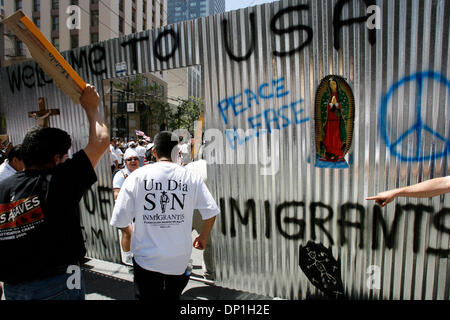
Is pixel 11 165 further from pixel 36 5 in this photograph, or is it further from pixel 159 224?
pixel 36 5

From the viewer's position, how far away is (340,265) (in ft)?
9.99

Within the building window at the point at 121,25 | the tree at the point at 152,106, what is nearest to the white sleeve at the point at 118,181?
the tree at the point at 152,106

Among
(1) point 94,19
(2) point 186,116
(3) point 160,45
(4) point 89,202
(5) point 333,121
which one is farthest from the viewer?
(2) point 186,116

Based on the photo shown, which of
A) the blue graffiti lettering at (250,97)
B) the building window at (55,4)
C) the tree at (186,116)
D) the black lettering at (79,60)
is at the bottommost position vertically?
the blue graffiti lettering at (250,97)

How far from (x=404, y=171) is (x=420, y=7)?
147 cm

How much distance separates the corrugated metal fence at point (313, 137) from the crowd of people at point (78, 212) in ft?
1.96

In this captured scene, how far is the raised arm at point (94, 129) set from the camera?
6.34 ft

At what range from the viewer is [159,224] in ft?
7.57

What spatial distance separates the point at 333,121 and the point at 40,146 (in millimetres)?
2576

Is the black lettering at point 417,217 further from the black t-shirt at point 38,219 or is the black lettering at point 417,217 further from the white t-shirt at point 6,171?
the white t-shirt at point 6,171

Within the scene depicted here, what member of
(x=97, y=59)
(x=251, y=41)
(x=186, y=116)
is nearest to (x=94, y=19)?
(x=186, y=116)

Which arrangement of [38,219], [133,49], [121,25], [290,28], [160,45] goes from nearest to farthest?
[38,219]
[290,28]
[160,45]
[133,49]
[121,25]

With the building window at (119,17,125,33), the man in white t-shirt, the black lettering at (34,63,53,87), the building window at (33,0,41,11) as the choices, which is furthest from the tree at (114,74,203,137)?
the man in white t-shirt

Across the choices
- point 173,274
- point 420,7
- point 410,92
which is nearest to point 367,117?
point 410,92
